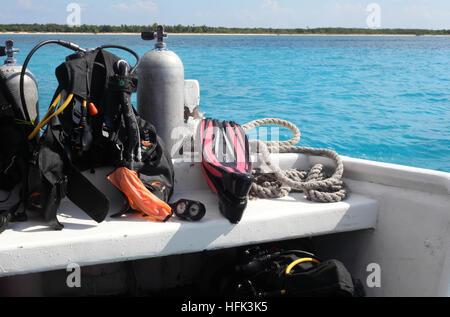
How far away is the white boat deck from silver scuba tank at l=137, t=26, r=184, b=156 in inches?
10.4

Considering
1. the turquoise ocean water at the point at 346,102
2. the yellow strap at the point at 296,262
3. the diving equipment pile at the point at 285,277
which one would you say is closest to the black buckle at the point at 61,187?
the diving equipment pile at the point at 285,277

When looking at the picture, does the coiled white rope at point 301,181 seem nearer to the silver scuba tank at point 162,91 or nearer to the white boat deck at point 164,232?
the white boat deck at point 164,232

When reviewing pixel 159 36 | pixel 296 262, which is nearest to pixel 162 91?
pixel 159 36

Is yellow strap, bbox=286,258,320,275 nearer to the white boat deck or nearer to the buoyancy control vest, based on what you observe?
the white boat deck

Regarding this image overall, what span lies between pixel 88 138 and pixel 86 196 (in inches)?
9.9

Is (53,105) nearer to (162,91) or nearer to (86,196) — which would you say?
(86,196)

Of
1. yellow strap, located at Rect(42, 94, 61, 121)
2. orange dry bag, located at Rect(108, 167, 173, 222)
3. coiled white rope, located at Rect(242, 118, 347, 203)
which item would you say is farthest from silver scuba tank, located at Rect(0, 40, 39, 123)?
coiled white rope, located at Rect(242, 118, 347, 203)

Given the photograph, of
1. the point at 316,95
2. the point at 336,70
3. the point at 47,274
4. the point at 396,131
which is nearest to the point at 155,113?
the point at 47,274

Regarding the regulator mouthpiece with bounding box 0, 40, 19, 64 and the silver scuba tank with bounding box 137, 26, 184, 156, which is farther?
the silver scuba tank with bounding box 137, 26, 184, 156

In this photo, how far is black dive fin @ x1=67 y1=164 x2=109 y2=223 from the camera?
1.84 meters

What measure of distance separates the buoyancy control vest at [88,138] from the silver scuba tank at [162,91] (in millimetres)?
383

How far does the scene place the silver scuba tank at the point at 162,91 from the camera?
2422mm

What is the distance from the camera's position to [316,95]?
16.0 m

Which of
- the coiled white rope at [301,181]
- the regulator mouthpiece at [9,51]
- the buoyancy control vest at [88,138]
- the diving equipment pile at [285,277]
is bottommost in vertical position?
the diving equipment pile at [285,277]
